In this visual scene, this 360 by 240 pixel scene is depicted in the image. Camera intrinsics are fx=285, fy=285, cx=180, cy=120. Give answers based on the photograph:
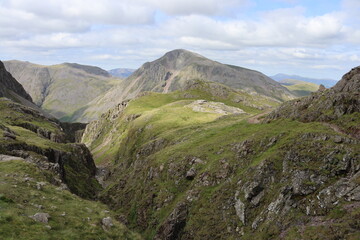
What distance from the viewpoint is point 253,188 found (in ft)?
111

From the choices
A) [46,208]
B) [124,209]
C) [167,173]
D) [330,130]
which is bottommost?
[124,209]

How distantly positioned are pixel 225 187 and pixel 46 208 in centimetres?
2191

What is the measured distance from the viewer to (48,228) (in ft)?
69.1

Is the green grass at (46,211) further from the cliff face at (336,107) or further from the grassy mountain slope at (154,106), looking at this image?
the grassy mountain slope at (154,106)

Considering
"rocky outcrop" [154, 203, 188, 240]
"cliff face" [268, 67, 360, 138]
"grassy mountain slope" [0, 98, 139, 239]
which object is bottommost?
"rocky outcrop" [154, 203, 188, 240]

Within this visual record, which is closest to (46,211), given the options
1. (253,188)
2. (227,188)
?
(227,188)

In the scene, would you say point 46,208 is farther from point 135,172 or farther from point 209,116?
point 209,116

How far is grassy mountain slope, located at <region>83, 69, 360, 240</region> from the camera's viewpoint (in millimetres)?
26484

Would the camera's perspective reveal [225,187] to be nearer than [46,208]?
Result: No

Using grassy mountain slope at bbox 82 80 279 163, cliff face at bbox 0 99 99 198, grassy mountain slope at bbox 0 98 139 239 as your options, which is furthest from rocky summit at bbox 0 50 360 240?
grassy mountain slope at bbox 82 80 279 163

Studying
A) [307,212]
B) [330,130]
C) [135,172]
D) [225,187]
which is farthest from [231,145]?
[135,172]

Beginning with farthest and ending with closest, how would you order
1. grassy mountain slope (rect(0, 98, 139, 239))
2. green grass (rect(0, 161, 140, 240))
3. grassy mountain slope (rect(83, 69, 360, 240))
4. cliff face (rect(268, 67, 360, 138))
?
1. cliff face (rect(268, 67, 360, 138))
2. grassy mountain slope (rect(83, 69, 360, 240))
3. grassy mountain slope (rect(0, 98, 139, 239))
4. green grass (rect(0, 161, 140, 240))

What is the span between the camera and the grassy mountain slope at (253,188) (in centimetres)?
2648

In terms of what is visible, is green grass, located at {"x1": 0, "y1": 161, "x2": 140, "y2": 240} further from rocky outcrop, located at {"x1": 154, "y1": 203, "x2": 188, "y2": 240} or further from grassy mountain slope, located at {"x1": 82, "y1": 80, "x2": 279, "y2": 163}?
grassy mountain slope, located at {"x1": 82, "y1": 80, "x2": 279, "y2": 163}
